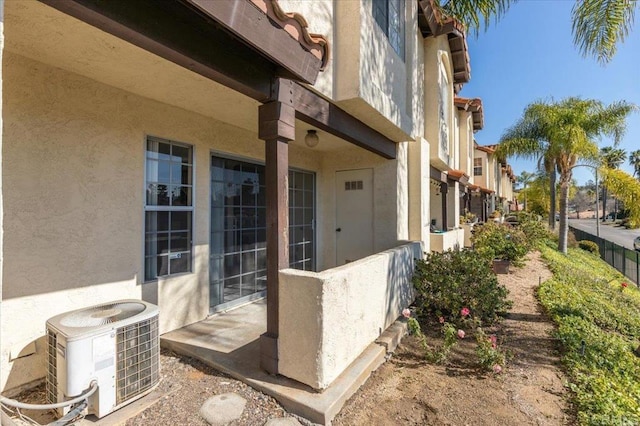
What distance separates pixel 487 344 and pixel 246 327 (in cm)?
335

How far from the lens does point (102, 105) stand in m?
3.91

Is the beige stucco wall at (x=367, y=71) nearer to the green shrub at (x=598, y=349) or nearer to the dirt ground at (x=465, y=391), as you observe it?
the dirt ground at (x=465, y=391)

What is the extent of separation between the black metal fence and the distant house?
47.1 feet

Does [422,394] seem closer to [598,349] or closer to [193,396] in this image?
[193,396]

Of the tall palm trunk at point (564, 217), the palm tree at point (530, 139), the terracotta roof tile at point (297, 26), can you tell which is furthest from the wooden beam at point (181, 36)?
the tall palm trunk at point (564, 217)

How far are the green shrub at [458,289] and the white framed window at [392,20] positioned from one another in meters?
4.35

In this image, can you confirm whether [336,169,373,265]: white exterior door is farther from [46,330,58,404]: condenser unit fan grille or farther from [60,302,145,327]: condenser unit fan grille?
[46,330,58,404]: condenser unit fan grille

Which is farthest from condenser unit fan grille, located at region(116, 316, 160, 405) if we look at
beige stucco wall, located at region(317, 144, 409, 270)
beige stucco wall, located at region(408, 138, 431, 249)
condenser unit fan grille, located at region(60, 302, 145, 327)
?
beige stucco wall, located at region(408, 138, 431, 249)

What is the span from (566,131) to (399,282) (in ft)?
42.6

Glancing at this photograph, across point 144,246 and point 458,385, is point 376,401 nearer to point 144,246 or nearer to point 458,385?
point 458,385

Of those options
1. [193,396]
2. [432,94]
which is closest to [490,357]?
[193,396]

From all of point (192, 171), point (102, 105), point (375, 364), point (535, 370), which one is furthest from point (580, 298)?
point (102, 105)

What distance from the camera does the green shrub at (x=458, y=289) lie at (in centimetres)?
540

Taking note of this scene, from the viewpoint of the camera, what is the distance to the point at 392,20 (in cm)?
642
